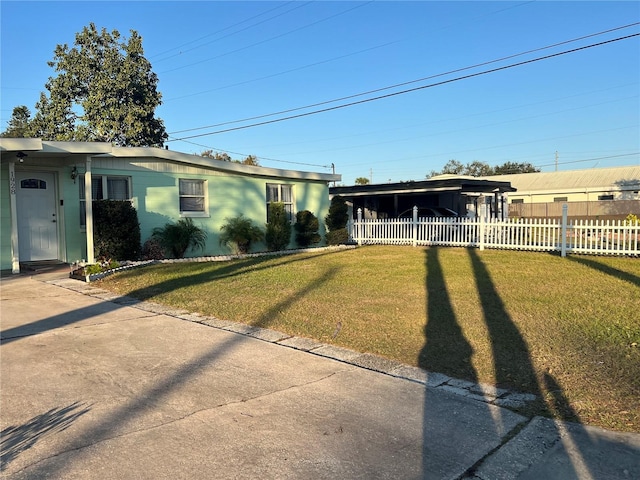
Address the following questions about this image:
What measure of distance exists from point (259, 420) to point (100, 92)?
111ft

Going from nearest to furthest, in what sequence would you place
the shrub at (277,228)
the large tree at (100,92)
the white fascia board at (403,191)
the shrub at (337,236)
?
the shrub at (277,228)
the shrub at (337,236)
the white fascia board at (403,191)
the large tree at (100,92)

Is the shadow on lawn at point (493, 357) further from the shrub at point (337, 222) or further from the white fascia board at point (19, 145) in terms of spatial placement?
the shrub at point (337, 222)

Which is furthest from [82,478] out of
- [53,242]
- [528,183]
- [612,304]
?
[528,183]

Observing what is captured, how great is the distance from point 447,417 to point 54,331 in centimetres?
508

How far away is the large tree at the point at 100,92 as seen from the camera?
106ft

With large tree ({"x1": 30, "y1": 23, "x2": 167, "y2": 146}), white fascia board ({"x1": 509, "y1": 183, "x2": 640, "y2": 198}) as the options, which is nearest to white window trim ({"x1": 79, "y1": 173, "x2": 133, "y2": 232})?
large tree ({"x1": 30, "y1": 23, "x2": 167, "y2": 146})

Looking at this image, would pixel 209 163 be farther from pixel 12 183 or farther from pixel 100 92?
pixel 100 92

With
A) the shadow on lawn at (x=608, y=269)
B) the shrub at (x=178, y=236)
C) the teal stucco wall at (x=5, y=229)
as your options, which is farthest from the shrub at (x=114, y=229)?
the shadow on lawn at (x=608, y=269)

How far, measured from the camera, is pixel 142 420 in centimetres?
365

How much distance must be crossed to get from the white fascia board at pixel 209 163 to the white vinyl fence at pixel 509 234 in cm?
314

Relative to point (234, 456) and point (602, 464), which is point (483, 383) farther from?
point (234, 456)

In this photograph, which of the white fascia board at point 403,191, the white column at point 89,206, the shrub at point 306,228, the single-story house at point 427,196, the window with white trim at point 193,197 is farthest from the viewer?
the single-story house at point 427,196

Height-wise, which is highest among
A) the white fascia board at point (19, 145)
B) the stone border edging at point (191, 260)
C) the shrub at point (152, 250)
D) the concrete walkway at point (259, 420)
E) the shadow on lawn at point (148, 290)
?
the white fascia board at point (19, 145)

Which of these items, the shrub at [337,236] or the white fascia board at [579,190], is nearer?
the shrub at [337,236]
